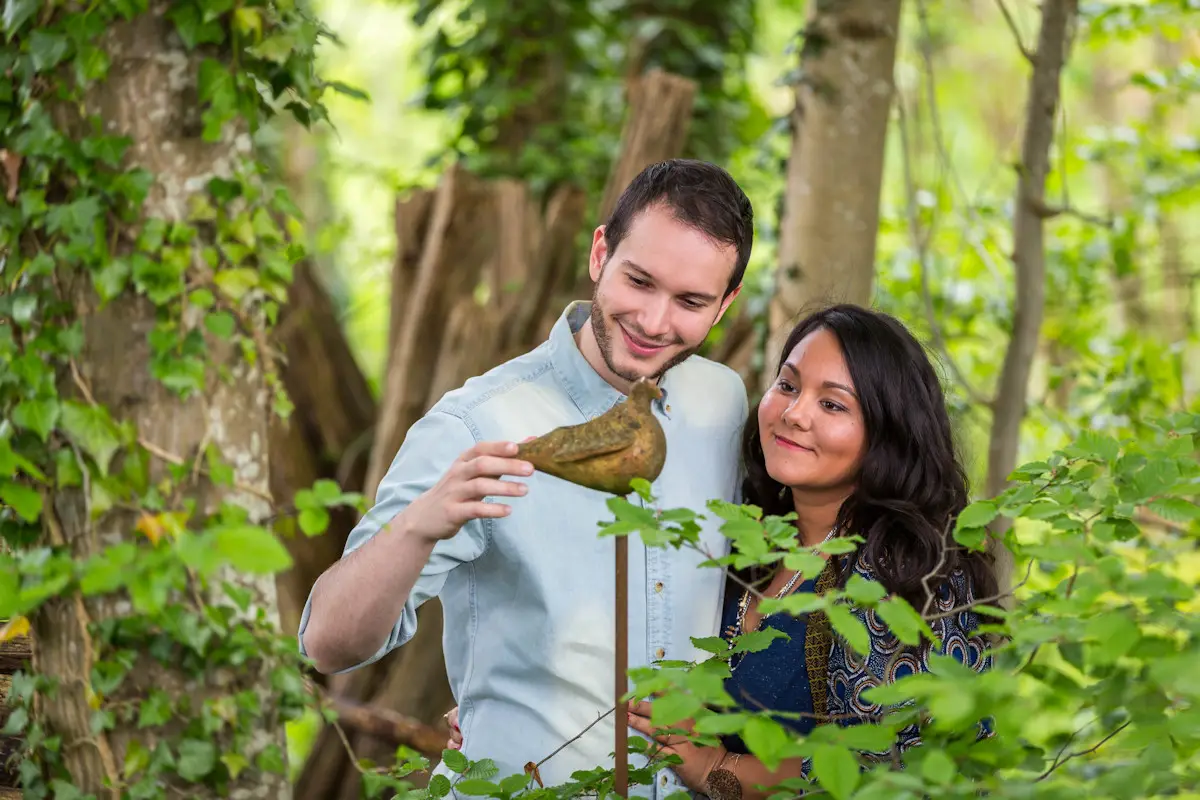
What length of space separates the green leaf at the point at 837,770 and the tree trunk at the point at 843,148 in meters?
2.11

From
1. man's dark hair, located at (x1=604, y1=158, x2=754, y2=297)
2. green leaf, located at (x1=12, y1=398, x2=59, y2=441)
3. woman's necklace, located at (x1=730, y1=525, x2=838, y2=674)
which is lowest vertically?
woman's necklace, located at (x1=730, y1=525, x2=838, y2=674)

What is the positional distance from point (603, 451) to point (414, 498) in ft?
1.56

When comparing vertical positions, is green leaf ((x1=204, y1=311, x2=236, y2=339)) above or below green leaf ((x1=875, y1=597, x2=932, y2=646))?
above

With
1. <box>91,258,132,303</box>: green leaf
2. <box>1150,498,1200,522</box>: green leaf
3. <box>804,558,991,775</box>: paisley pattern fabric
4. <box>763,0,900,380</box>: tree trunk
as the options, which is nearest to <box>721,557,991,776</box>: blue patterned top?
<box>804,558,991,775</box>: paisley pattern fabric

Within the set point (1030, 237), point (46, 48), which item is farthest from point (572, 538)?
point (1030, 237)

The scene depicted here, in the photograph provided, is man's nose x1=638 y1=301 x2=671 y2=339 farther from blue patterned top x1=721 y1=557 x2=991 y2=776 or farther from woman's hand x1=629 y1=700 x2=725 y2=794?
woman's hand x1=629 y1=700 x2=725 y2=794

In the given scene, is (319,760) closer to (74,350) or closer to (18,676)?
(18,676)

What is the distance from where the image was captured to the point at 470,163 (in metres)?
5.70

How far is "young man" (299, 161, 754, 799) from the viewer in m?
1.90

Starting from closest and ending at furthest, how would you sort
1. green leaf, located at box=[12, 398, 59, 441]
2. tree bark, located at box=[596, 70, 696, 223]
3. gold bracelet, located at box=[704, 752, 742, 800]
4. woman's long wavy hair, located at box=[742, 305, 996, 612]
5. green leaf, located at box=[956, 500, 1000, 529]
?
green leaf, located at box=[956, 500, 1000, 529] → green leaf, located at box=[12, 398, 59, 441] → gold bracelet, located at box=[704, 752, 742, 800] → woman's long wavy hair, located at box=[742, 305, 996, 612] → tree bark, located at box=[596, 70, 696, 223]

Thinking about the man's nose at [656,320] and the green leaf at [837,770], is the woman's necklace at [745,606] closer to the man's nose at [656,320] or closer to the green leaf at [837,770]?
the man's nose at [656,320]

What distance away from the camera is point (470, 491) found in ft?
4.84

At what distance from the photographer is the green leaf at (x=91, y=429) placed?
5.52ft

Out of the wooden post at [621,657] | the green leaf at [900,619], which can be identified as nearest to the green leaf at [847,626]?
the green leaf at [900,619]
